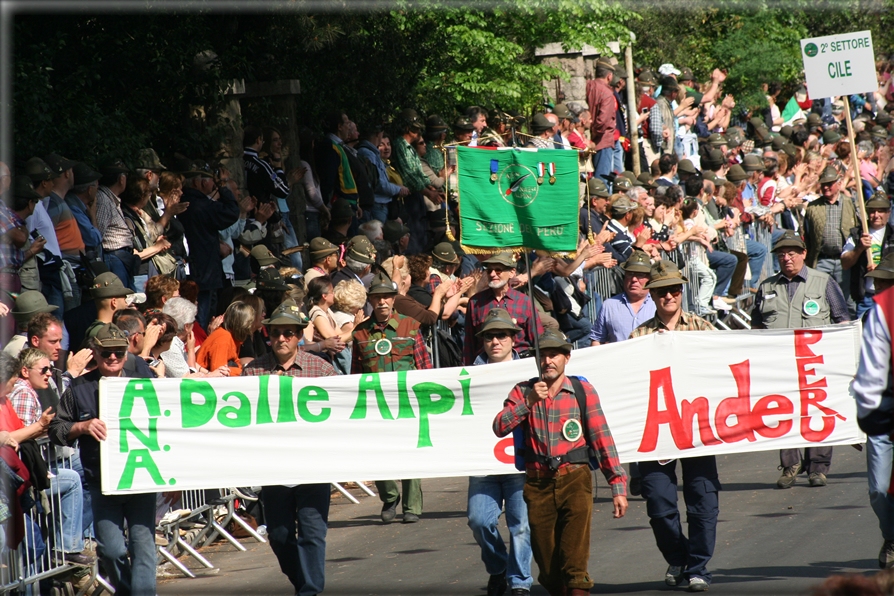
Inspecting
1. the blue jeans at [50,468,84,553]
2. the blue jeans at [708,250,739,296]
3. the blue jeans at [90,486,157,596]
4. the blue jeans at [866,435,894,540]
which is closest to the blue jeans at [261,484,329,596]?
the blue jeans at [90,486,157,596]

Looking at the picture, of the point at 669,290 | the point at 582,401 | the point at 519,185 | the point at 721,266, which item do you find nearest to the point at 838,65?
the point at 721,266

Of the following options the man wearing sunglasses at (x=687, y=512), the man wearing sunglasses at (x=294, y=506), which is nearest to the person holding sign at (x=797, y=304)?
the man wearing sunglasses at (x=687, y=512)

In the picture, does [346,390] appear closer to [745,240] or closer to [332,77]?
[332,77]

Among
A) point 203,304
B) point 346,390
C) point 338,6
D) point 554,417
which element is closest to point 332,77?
point 338,6

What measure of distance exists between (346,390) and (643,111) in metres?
16.5

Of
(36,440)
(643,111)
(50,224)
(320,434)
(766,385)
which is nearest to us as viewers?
(36,440)

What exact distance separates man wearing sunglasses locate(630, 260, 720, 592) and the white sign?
7636 millimetres

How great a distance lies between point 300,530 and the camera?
8.00m

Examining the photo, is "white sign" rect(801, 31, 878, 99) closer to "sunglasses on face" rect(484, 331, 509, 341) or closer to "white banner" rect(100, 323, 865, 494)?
"white banner" rect(100, 323, 865, 494)

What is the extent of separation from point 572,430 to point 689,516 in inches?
52.4

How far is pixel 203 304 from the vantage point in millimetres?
12430

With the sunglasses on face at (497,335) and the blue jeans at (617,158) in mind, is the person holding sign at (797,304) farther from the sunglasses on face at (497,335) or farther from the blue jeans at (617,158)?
the blue jeans at (617,158)

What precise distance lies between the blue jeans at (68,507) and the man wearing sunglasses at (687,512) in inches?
155

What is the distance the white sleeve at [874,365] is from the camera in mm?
5344
